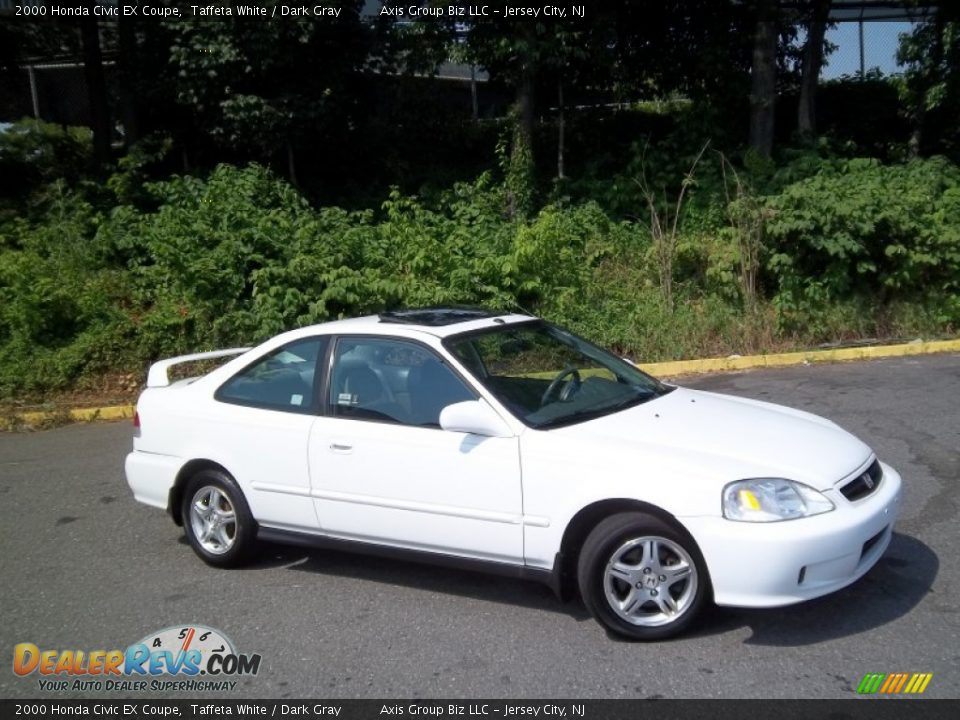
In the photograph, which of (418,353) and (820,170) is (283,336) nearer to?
(418,353)

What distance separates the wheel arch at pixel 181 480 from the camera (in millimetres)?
5316

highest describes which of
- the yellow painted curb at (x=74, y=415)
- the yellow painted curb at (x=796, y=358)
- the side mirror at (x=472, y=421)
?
the side mirror at (x=472, y=421)

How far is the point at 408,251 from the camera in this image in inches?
460

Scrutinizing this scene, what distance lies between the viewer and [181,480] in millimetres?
5422

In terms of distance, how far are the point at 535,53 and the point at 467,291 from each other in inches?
185

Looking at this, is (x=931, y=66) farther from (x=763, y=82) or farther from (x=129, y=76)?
(x=129, y=76)

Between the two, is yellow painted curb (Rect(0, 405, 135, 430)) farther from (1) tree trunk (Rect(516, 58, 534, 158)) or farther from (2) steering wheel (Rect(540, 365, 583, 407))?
(1) tree trunk (Rect(516, 58, 534, 158))

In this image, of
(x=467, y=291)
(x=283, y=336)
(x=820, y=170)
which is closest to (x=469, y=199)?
(x=467, y=291)

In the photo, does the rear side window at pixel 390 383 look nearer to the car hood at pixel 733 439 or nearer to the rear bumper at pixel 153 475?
the car hood at pixel 733 439

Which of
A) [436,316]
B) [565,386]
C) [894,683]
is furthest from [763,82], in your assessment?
[894,683]

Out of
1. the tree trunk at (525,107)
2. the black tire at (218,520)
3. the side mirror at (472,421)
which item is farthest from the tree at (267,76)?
the side mirror at (472,421)

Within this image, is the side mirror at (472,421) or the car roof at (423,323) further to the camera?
the car roof at (423,323)

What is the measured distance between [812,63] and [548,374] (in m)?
13.5
